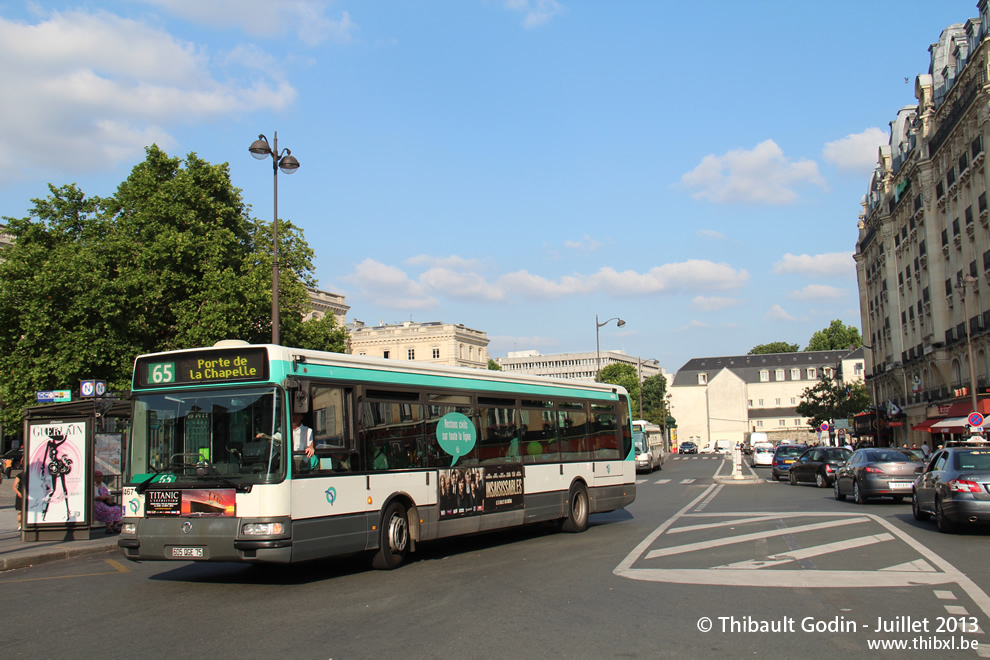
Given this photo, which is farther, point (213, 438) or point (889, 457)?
point (889, 457)

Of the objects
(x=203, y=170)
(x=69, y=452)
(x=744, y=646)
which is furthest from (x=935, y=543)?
(x=203, y=170)

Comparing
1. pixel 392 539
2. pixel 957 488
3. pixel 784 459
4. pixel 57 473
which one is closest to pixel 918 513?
pixel 957 488

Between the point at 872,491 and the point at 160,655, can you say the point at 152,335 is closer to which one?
the point at 872,491

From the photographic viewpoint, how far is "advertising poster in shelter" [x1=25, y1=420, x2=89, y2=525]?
1634cm

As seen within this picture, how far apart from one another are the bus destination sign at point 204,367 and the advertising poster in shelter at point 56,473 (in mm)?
6530

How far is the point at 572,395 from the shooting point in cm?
1656

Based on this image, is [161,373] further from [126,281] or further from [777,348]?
[777,348]

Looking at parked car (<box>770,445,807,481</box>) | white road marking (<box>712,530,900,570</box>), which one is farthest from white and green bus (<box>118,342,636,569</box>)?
parked car (<box>770,445,807,481</box>)

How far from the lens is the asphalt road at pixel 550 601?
6914 millimetres

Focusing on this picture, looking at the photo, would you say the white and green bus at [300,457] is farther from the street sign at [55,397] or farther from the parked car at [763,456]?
the parked car at [763,456]

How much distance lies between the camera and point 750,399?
137250mm

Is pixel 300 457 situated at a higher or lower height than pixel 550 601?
higher

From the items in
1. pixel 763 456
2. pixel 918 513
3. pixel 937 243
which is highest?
pixel 937 243

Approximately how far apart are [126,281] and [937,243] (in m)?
45.6
